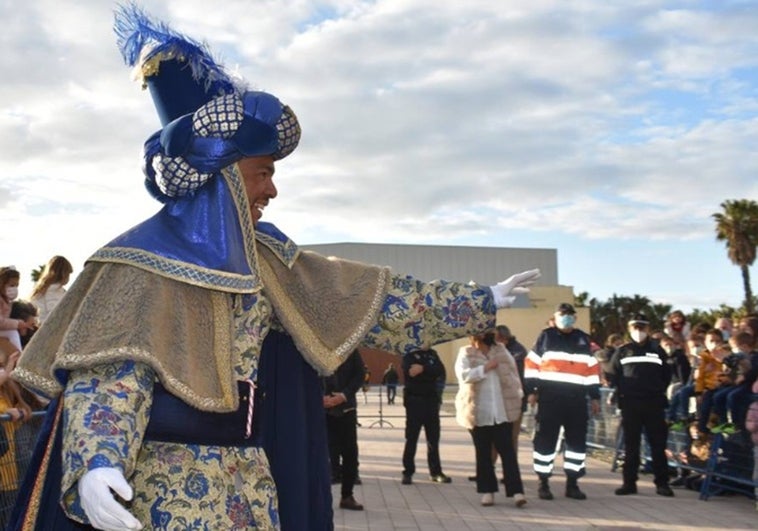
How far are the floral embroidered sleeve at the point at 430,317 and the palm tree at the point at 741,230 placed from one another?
148 feet

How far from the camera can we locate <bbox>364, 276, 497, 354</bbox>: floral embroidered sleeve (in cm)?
388

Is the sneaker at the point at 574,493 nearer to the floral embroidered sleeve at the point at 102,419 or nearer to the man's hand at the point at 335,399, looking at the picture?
the man's hand at the point at 335,399

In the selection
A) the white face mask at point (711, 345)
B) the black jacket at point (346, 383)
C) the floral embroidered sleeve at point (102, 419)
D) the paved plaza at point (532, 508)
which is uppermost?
the white face mask at point (711, 345)

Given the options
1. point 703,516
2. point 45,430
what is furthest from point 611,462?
point 45,430

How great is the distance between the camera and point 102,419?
3.02m

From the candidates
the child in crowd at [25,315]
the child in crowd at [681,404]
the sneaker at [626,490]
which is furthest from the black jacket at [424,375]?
the child in crowd at [25,315]

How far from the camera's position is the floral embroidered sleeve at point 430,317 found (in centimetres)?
388

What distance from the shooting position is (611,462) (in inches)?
555

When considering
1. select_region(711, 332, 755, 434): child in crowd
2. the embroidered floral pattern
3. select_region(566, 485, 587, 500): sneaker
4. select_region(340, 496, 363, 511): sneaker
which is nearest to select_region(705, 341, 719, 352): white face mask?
select_region(711, 332, 755, 434): child in crowd

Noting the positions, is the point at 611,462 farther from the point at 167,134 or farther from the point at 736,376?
the point at 167,134

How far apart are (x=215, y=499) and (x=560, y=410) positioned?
8018 millimetres

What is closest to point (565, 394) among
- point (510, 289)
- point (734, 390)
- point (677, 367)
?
point (734, 390)

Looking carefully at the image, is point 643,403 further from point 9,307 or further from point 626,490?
point 9,307

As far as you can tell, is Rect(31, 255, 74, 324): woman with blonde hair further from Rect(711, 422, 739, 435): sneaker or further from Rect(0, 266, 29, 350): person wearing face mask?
Rect(711, 422, 739, 435): sneaker
